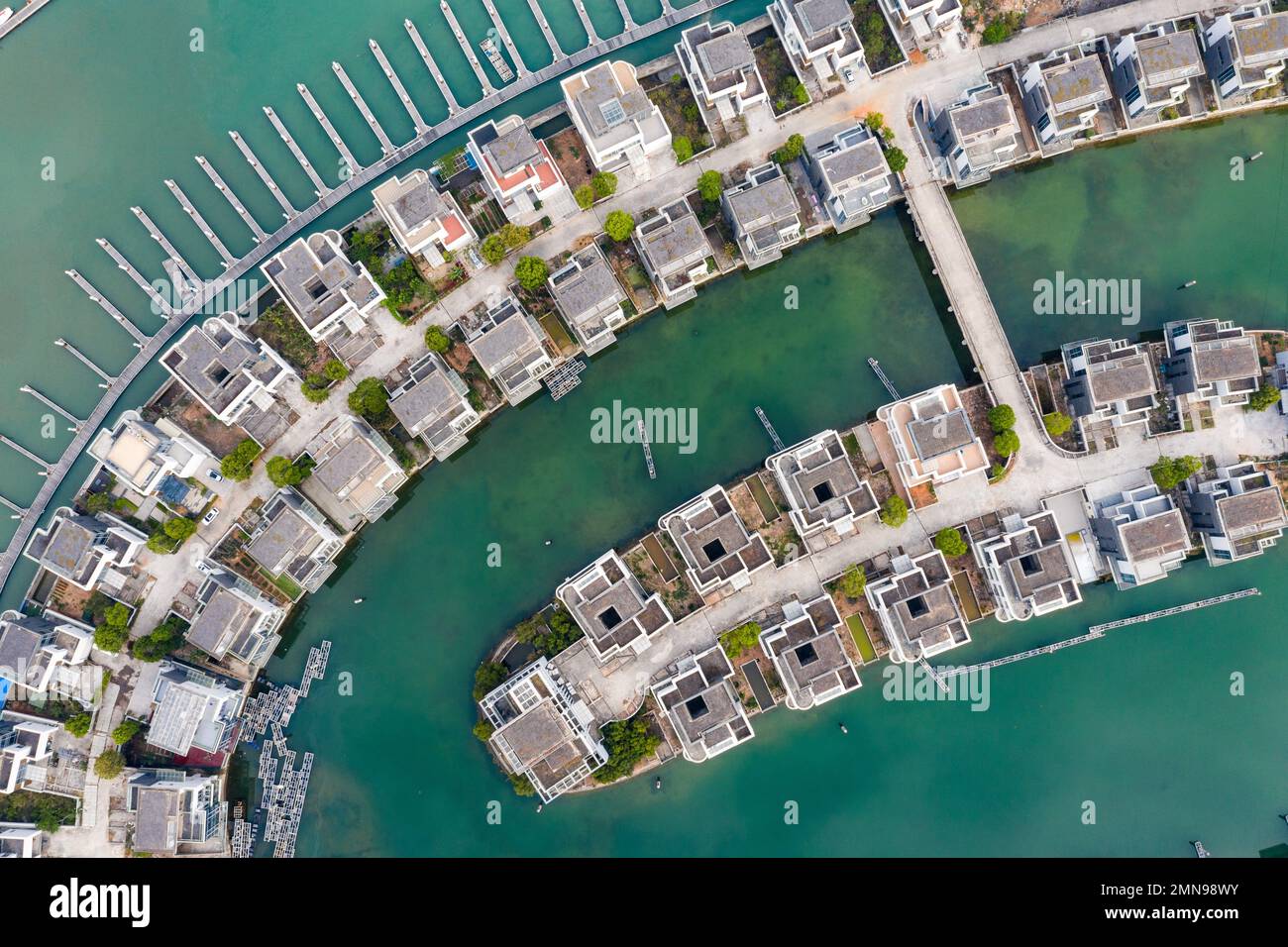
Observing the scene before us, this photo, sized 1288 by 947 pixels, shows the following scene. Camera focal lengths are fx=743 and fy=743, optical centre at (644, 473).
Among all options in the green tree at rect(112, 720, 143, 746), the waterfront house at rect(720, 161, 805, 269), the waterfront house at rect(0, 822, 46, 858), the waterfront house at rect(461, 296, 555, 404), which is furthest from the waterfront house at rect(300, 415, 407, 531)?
the waterfront house at rect(720, 161, 805, 269)

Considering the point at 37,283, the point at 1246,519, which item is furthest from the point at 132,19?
the point at 1246,519

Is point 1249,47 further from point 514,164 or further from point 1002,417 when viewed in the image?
point 514,164

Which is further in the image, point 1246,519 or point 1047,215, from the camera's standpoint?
point 1047,215

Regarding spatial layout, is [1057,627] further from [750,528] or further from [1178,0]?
[1178,0]

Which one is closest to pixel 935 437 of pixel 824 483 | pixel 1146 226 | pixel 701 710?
pixel 824 483

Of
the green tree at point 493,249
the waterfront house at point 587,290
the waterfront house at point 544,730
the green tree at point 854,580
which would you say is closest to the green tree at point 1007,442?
the green tree at point 854,580
